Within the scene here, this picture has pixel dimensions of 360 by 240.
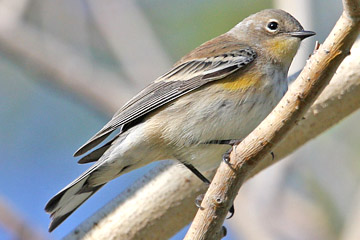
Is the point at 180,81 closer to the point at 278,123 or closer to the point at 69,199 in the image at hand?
the point at 69,199

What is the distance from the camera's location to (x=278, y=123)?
2.81 meters

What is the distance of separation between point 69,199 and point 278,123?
1709mm

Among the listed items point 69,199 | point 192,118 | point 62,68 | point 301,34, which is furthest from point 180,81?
point 62,68

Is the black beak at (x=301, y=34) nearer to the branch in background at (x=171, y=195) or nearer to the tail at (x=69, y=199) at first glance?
the branch in background at (x=171, y=195)

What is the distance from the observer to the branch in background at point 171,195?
152 inches

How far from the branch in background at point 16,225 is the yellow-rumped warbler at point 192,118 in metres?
1.16

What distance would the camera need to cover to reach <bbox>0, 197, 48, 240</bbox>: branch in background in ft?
16.1

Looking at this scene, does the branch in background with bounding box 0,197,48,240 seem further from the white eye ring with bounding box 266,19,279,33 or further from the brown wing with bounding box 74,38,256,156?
the white eye ring with bounding box 266,19,279,33

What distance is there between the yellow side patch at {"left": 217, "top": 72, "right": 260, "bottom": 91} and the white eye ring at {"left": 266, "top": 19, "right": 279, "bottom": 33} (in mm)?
751

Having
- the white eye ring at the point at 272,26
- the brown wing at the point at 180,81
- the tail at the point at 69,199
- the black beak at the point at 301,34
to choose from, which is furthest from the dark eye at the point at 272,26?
the tail at the point at 69,199

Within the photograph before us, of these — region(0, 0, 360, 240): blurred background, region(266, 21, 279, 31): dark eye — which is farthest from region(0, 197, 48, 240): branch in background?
region(266, 21, 279, 31): dark eye

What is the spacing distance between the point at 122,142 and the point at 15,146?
3.44 m

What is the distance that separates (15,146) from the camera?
7.08 m

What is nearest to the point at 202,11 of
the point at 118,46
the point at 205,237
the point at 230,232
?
the point at 118,46
